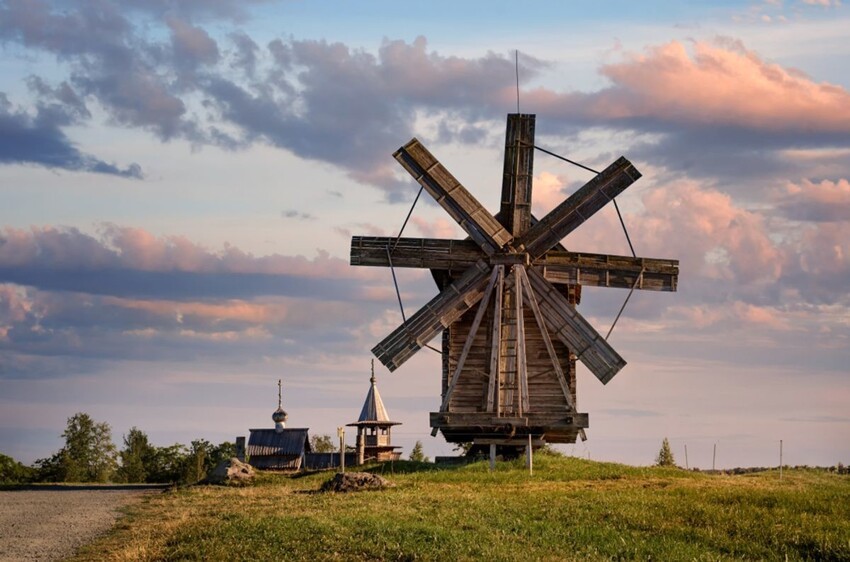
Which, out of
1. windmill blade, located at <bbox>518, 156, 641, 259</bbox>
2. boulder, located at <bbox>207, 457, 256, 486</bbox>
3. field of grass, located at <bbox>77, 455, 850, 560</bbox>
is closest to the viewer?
field of grass, located at <bbox>77, 455, 850, 560</bbox>

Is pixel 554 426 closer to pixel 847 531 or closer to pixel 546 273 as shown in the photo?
pixel 546 273

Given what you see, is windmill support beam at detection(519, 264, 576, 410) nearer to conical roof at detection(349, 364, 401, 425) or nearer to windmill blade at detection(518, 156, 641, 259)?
windmill blade at detection(518, 156, 641, 259)

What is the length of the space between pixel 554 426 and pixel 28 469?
41.9 metres

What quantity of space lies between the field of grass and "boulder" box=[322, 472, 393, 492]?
550 mm

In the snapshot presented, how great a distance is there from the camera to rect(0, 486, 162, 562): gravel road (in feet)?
79.3

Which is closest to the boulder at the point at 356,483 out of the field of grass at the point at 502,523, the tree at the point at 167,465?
the field of grass at the point at 502,523

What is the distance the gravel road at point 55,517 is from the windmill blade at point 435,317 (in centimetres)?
1019

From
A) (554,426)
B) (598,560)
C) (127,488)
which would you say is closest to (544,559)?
(598,560)

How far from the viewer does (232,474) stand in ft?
136

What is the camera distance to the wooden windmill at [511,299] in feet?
132

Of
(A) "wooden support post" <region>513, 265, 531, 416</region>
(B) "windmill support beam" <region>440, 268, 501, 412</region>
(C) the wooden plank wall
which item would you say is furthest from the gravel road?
(A) "wooden support post" <region>513, 265, 531, 416</region>

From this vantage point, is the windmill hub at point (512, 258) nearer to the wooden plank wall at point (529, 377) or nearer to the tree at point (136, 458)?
the wooden plank wall at point (529, 377)

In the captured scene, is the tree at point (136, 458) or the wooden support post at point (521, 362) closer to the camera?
the wooden support post at point (521, 362)

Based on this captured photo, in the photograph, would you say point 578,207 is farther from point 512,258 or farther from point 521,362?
point 521,362
